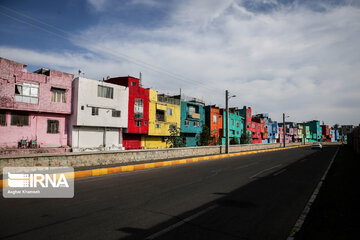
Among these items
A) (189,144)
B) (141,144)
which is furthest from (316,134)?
(141,144)

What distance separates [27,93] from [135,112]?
47.5 ft

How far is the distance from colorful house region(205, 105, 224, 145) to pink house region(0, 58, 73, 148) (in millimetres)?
30617

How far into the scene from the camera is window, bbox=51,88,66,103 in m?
25.1

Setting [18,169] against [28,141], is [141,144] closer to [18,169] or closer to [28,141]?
[28,141]

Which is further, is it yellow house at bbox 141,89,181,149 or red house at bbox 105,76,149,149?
yellow house at bbox 141,89,181,149

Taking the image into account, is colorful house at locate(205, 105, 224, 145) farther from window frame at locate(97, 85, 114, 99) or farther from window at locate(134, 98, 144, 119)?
window frame at locate(97, 85, 114, 99)

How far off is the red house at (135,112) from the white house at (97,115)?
1.02 meters

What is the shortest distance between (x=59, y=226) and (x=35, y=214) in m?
1.39

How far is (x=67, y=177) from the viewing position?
39.0 feet

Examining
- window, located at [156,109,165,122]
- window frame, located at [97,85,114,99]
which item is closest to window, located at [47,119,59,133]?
window frame, located at [97,85,114,99]

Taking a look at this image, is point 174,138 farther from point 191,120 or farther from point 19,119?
point 19,119

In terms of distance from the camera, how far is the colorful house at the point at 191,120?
43.1 metres

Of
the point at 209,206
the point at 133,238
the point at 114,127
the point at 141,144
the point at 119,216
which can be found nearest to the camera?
the point at 133,238

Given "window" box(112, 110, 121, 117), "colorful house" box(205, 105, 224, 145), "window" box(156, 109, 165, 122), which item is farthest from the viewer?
"colorful house" box(205, 105, 224, 145)
